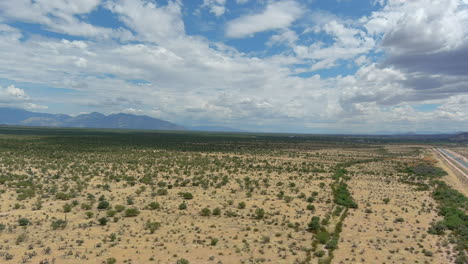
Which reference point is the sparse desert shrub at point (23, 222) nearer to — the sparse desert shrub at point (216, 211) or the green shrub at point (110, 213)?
the green shrub at point (110, 213)

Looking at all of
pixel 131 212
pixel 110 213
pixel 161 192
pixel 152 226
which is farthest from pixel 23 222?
pixel 161 192

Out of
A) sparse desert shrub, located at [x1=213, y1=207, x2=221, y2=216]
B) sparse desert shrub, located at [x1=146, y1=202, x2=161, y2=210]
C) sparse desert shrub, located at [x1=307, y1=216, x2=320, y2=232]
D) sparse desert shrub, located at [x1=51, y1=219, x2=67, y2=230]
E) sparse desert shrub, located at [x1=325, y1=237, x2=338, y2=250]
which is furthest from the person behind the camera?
sparse desert shrub, located at [x1=146, y1=202, x2=161, y2=210]

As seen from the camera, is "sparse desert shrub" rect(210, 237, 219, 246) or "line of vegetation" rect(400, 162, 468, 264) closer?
"sparse desert shrub" rect(210, 237, 219, 246)

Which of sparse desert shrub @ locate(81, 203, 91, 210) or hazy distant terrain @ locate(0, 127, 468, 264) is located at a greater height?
sparse desert shrub @ locate(81, 203, 91, 210)

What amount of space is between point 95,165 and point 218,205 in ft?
92.5

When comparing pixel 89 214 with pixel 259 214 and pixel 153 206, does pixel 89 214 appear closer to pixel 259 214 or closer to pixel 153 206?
pixel 153 206

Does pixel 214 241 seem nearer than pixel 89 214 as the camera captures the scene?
Yes

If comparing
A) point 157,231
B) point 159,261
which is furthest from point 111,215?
point 159,261

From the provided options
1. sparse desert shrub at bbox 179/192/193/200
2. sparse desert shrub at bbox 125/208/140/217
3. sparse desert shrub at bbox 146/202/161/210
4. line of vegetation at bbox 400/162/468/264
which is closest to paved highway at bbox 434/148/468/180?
line of vegetation at bbox 400/162/468/264

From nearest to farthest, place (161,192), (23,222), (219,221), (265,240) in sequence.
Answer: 1. (265,240)
2. (23,222)
3. (219,221)
4. (161,192)

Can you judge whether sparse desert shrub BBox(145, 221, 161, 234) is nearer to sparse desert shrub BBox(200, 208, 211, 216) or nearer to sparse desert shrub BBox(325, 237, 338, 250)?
sparse desert shrub BBox(200, 208, 211, 216)

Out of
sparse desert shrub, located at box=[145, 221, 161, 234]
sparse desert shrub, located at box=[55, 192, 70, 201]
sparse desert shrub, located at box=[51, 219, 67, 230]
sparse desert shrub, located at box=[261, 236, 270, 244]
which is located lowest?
sparse desert shrub, located at box=[261, 236, 270, 244]

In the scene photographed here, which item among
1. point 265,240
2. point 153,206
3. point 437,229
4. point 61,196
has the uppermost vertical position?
point 61,196

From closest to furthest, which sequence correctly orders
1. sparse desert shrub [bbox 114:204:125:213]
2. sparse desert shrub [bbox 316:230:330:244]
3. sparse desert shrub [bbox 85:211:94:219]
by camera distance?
1. sparse desert shrub [bbox 316:230:330:244]
2. sparse desert shrub [bbox 85:211:94:219]
3. sparse desert shrub [bbox 114:204:125:213]
